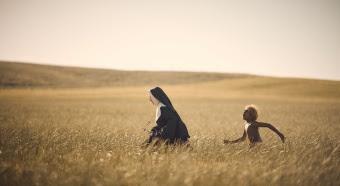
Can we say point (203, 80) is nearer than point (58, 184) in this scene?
No

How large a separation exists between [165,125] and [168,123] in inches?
3.7

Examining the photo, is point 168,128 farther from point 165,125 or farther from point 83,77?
point 83,77

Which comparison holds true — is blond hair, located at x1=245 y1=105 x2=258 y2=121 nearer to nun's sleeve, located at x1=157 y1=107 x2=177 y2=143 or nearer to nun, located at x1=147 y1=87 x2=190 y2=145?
nun, located at x1=147 y1=87 x2=190 y2=145

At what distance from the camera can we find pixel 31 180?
159 inches

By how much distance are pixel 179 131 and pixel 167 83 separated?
2131 inches

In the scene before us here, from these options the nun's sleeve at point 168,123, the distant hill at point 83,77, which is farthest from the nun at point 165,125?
the distant hill at point 83,77

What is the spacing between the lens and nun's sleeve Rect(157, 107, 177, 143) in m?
7.09

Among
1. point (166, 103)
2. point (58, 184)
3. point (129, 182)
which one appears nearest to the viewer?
point (129, 182)

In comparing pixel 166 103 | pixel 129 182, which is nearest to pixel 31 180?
pixel 129 182

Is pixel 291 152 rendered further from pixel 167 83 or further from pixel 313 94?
pixel 167 83

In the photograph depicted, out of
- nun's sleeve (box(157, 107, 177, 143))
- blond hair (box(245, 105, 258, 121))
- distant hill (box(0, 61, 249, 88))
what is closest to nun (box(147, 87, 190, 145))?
nun's sleeve (box(157, 107, 177, 143))

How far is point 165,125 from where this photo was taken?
716 centimetres

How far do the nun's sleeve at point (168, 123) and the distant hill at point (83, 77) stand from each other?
45.2 metres

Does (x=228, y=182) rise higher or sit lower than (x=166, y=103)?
lower
